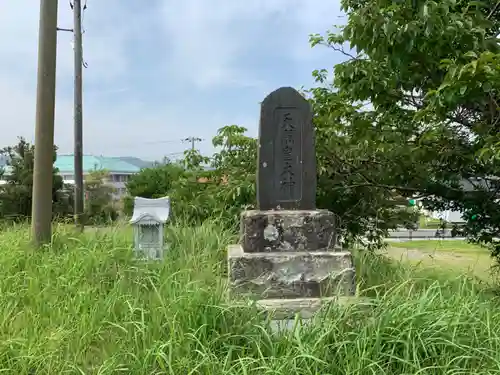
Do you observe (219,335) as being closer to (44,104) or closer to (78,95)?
(44,104)

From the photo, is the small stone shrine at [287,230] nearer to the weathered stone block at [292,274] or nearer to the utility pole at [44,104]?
the weathered stone block at [292,274]

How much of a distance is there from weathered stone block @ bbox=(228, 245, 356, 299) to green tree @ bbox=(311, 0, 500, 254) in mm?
1288

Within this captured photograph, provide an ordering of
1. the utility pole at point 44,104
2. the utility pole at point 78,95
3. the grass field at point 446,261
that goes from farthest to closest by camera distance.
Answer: the utility pole at point 78,95
the utility pole at point 44,104
the grass field at point 446,261

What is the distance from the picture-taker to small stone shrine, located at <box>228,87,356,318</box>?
11.0 ft

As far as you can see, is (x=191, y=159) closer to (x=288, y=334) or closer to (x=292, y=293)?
(x=292, y=293)

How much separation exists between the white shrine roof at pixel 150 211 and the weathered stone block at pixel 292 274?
4.56 ft

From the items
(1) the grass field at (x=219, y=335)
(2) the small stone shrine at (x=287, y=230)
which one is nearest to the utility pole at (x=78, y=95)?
(2) the small stone shrine at (x=287, y=230)

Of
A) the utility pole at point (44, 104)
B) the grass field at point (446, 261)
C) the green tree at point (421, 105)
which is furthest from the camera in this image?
the utility pole at point (44, 104)

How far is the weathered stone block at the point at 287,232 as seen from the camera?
140 inches

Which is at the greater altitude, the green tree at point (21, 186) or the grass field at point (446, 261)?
the green tree at point (21, 186)

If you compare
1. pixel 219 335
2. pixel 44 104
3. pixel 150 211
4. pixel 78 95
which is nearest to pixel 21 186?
pixel 78 95

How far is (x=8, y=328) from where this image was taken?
2.81 m

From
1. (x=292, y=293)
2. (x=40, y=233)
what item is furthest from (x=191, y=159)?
(x=292, y=293)

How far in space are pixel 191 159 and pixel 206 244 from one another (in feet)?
9.85
